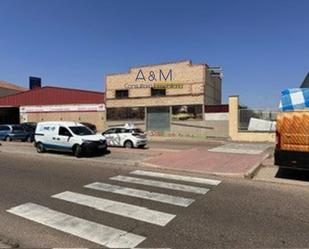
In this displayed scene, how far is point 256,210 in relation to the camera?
6.95 metres

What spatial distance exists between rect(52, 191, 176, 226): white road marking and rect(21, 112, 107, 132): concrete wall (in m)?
31.6

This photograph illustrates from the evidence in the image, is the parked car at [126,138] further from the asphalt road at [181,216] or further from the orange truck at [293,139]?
the orange truck at [293,139]

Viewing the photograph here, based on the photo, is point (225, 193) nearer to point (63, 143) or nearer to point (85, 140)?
point (85, 140)

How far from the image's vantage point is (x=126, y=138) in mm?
21797

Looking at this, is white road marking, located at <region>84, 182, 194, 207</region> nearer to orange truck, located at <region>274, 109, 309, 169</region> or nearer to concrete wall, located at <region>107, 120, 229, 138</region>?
orange truck, located at <region>274, 109, 309, 169</region>

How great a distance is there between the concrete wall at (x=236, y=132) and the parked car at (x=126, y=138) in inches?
428

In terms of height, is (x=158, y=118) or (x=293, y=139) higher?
(x=158, y=118)

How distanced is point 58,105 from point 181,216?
3913 cm

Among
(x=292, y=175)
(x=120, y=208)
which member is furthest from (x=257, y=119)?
(x=120, y=208)

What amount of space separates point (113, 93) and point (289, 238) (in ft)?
114

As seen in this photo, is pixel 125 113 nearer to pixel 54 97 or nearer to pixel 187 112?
pixel 187 112

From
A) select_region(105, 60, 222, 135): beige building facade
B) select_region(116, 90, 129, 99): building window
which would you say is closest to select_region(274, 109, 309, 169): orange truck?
select_region(105, 60, 222, 135): beige building facade

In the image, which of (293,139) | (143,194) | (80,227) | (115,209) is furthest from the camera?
(293,139)

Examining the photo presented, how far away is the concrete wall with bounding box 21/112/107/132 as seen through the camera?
131 ft
